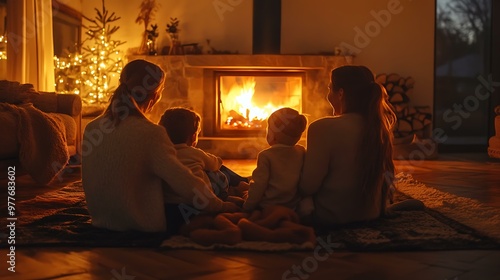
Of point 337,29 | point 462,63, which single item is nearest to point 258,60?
point 337,29

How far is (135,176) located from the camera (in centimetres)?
200

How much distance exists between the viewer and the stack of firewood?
5.81 m

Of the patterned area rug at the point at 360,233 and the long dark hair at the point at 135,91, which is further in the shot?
the long dark hair at the point at 135,91

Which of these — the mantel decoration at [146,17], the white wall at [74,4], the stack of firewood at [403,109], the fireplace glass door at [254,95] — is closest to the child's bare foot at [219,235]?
the fireplace glass door at [254,95]

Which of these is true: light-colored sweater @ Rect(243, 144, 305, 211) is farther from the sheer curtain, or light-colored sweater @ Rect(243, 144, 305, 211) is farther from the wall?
the wall

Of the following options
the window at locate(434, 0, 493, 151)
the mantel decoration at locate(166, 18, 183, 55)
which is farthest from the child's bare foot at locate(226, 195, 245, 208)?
the window at locate(434, 0, 493, 151)

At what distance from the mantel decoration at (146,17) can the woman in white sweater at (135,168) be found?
3.75 meters

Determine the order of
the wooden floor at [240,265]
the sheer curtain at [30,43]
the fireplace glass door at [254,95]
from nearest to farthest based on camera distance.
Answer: the wooden floor at [240,265] → the sheer curtain at [30,43] → the fireplace glass door at [254,95]

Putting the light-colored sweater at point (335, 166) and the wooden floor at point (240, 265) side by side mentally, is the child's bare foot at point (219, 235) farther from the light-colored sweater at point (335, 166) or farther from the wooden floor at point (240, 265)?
the light-colored sweater at point (335, 166)

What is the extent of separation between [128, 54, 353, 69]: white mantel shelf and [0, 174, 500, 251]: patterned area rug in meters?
2.92

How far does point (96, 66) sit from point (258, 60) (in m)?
1.63

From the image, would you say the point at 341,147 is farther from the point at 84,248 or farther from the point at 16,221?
the point at 16,221

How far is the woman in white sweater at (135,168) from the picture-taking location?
1.98 m

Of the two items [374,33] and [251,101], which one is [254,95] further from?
[374,33]
